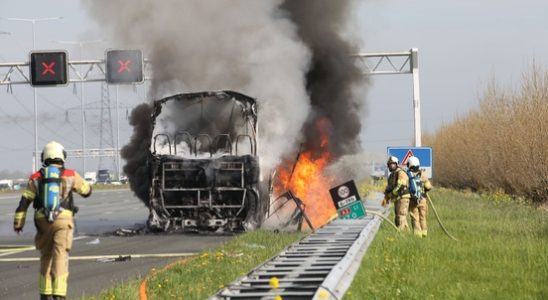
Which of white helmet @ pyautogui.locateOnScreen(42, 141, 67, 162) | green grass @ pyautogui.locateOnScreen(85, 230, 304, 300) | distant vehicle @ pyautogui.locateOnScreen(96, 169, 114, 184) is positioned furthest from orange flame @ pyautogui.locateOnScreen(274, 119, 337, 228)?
distant vehicle @ pyautogui.locateOnScreen(96, 169, 114, 184)

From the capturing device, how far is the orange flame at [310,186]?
24.6 m

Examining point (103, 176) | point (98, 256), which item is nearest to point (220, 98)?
point (98, 256)

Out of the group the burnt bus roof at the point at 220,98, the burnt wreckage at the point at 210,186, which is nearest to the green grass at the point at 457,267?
the burnt wreckage at the point at 210,186

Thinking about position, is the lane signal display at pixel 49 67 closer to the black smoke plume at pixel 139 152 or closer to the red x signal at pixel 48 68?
the red x signal at pixel 48 68

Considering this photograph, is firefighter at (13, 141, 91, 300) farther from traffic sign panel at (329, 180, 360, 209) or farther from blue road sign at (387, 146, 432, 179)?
blue road sign at (387, 146, 432, 179)

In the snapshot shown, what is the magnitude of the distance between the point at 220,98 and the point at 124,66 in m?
6.83

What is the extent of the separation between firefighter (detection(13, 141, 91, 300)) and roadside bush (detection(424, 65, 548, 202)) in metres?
28.2

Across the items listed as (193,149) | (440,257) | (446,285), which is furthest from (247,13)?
(446,285)

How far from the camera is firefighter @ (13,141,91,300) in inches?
392

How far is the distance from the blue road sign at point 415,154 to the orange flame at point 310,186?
2818 mm

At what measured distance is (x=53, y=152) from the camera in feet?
33.1

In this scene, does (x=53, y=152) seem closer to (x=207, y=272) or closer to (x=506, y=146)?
(x=207, y=272)

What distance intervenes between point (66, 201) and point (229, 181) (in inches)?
470

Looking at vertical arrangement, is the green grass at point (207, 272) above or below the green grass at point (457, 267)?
below
